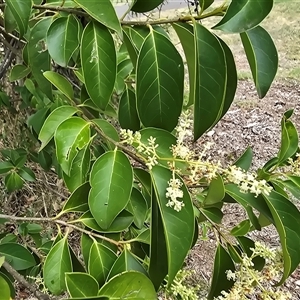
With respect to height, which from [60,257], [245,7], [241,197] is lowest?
[60,257]

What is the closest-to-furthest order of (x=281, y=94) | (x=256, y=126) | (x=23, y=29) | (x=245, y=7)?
(x=245, y=7) → (x=23, y=29) → (x=256, y=126) → (x=281, y=94)

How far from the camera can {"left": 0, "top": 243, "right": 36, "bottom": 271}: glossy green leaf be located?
0.95 m

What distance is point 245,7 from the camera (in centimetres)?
53

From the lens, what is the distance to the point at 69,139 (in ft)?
2.28

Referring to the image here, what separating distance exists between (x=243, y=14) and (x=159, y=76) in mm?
151

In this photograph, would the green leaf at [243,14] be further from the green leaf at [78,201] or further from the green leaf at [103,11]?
the green leaf at [78,201]

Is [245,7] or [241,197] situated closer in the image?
[245,7]

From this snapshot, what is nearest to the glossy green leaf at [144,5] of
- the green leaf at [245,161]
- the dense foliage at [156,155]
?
the dense foliage at [156,155]

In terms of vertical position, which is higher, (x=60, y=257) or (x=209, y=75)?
(x=209, y=75)

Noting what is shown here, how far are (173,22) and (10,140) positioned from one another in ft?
4.49

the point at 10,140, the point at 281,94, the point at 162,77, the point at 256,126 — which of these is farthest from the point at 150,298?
the point at 281,94

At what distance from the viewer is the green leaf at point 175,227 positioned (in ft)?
1.91

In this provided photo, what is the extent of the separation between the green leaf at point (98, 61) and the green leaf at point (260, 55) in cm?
20

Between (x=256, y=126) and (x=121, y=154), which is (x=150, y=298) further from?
(x=256, y=126)
